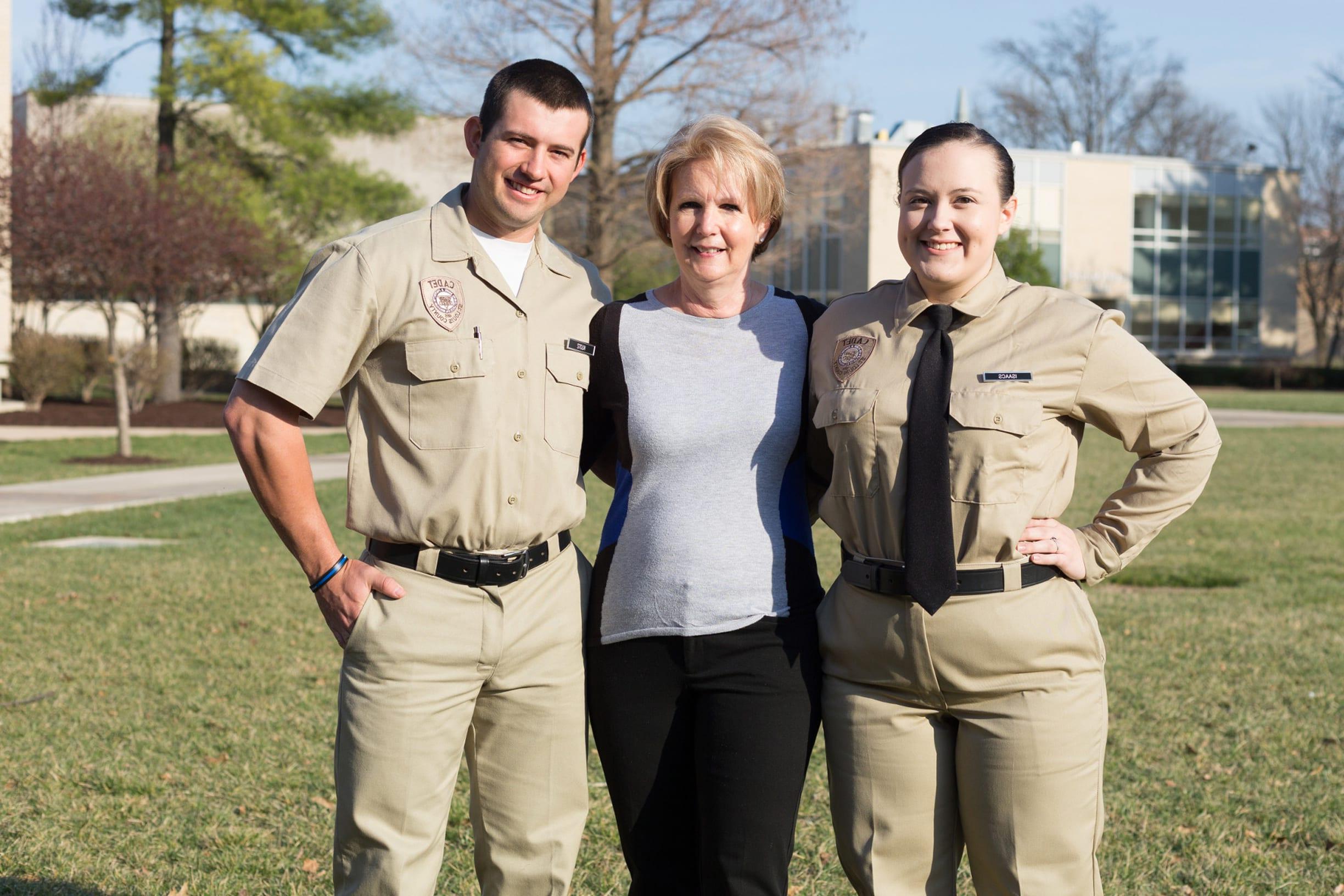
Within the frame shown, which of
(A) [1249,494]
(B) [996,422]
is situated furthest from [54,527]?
(A) [1249,494]

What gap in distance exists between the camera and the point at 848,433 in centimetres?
286

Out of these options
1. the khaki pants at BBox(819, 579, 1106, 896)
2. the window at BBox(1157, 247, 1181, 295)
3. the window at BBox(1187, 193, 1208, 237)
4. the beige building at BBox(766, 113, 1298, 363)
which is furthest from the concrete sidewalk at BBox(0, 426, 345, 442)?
the window at BBox(1187, 193, 1208, 237)

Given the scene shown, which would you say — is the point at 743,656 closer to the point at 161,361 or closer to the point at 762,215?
the point at 762,215

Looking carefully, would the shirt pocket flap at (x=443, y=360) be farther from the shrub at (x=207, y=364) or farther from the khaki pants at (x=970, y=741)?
the shrub at (x=207, y=364)

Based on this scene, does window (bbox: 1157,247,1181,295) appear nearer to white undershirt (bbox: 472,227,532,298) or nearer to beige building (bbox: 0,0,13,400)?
beige building (bbox: 0,0,13,400)

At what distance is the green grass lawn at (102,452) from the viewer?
15.6 m

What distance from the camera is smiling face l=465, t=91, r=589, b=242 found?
299 centimetres

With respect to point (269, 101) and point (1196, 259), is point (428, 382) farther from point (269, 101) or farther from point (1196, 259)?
point (1196, 259)

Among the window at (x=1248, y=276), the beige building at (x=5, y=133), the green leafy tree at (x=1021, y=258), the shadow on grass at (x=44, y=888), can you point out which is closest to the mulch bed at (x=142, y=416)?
the beige building at (x=5, y=133)

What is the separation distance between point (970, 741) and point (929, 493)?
0.55 meters

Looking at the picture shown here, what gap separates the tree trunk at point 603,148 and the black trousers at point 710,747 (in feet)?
63.6

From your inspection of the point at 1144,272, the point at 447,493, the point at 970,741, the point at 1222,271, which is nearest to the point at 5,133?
the point at 447,493

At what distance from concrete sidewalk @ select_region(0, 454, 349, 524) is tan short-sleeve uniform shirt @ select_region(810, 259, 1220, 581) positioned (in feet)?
30.6

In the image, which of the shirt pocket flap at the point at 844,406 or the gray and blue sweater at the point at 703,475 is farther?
the gray and blue sweater at the point at 703,475
